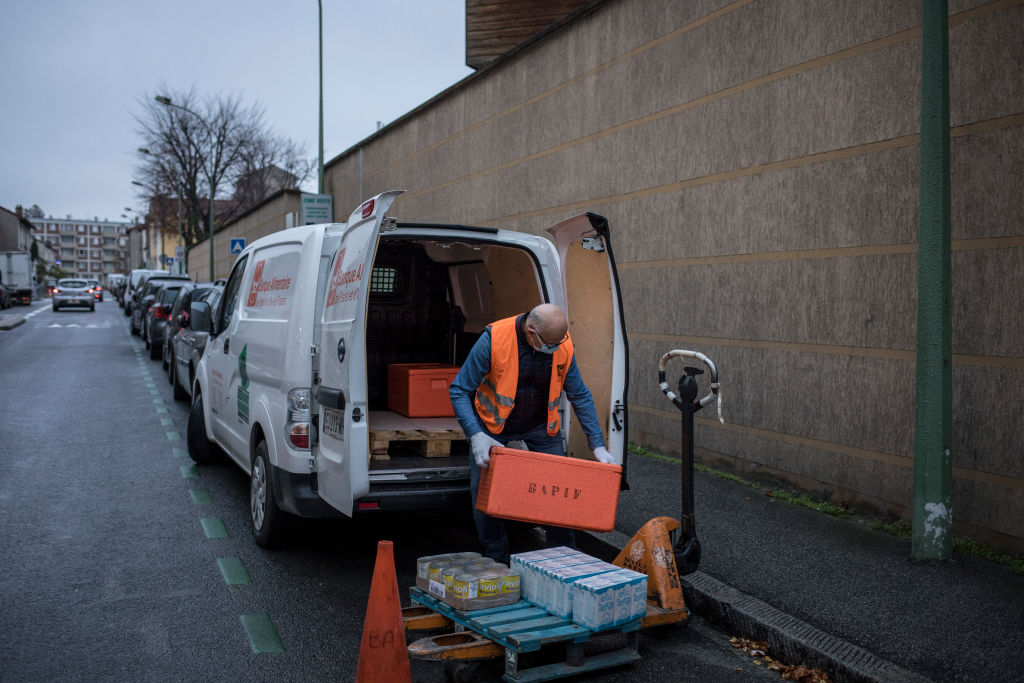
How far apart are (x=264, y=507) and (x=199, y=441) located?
290cm

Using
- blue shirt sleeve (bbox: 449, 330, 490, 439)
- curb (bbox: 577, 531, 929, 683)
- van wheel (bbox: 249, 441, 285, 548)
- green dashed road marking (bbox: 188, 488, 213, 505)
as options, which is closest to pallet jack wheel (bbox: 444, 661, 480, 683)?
blue shirt sleeve (bbox: 449, 330, 490, 439)

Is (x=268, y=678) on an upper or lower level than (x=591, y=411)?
lower

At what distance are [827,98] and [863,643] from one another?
4220mm

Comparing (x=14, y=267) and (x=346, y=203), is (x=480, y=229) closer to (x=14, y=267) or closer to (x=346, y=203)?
(x=346, y=203)

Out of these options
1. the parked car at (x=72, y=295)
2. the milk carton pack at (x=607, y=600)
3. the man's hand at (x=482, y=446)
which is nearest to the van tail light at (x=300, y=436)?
the man's hand at (x=482, y=446)

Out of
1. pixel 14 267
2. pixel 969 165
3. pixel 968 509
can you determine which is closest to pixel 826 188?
pixel 969 165

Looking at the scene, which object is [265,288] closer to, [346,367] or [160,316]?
[346,367]

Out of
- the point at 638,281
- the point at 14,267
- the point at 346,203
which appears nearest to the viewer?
the point at 638,281

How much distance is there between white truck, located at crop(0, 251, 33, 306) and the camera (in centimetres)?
4816

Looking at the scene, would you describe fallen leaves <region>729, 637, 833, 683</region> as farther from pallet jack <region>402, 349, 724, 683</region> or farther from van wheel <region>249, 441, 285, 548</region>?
van wheel <region>249, 441, 285, 548</region>

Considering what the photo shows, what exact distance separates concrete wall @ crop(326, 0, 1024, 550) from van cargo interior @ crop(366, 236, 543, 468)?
227cm

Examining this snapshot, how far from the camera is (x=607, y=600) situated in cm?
387

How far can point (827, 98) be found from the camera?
6.72 m

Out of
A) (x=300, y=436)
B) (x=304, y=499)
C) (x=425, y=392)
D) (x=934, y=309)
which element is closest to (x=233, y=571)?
(x=304, y=499)
